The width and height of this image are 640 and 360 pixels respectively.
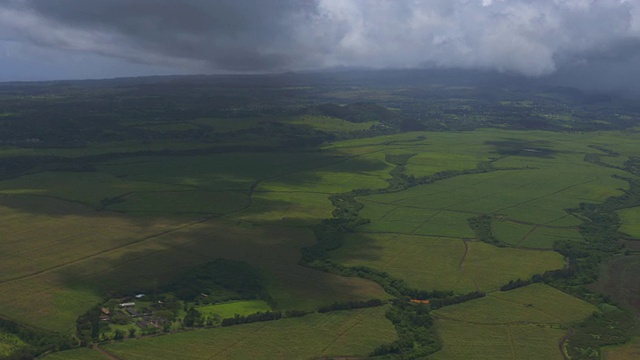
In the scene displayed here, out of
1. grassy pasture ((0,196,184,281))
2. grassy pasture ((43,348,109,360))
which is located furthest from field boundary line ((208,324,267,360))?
grassy pasture ((0,196,184,281))

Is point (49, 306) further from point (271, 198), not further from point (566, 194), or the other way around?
point (566, 194)

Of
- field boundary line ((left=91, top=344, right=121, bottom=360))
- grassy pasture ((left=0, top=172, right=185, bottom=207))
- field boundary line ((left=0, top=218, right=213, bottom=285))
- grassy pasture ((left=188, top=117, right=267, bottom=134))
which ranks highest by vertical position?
grassy pasture ((left=188, top=117, right=267, bottom=134))

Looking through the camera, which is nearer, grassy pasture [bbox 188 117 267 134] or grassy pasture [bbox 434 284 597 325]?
grassy pasture [bbox 434 284 597 325]

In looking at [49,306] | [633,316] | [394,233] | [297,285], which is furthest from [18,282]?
[633,316]

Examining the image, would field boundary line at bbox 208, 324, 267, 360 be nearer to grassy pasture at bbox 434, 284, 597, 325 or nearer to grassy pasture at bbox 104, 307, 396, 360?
grassy pasture at bbox 104, 307, 396, 360

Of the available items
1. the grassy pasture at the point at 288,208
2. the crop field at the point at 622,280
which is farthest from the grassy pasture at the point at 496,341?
the grassy pasture at the point at 288,208

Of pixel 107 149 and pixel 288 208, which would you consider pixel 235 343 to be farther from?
pixel 107 149

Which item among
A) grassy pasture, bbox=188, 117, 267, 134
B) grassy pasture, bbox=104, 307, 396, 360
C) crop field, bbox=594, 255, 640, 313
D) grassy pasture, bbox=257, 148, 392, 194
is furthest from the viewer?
grassy pasture, bbox=188, 117, 267, 134
